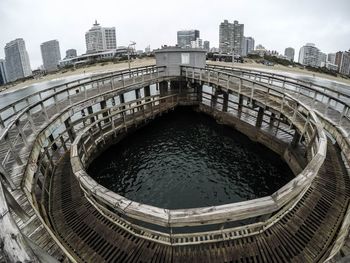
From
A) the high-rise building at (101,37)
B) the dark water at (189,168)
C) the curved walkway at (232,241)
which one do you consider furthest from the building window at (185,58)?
the high-rise building at (101,37)

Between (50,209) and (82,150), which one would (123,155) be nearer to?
(82,150)

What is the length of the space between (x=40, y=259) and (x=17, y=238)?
0.91ft

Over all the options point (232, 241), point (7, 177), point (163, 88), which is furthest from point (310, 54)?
point (7, 177)

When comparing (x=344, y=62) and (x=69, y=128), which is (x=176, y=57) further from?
(x=344, y=62)

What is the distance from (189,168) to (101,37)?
182964 mm

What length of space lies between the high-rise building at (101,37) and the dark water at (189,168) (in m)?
173

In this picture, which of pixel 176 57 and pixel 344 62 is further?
pixel 344 62

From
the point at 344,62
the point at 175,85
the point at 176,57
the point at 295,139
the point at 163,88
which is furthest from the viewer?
the point at 344,62

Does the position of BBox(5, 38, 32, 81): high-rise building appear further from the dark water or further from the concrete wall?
the dark water

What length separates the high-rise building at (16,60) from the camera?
7387 inches

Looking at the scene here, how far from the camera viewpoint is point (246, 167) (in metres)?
14.2

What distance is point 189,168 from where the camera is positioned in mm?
14305

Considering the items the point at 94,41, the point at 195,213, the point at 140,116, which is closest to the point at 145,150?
the point at 140,116

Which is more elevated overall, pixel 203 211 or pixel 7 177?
pixel 7 177
